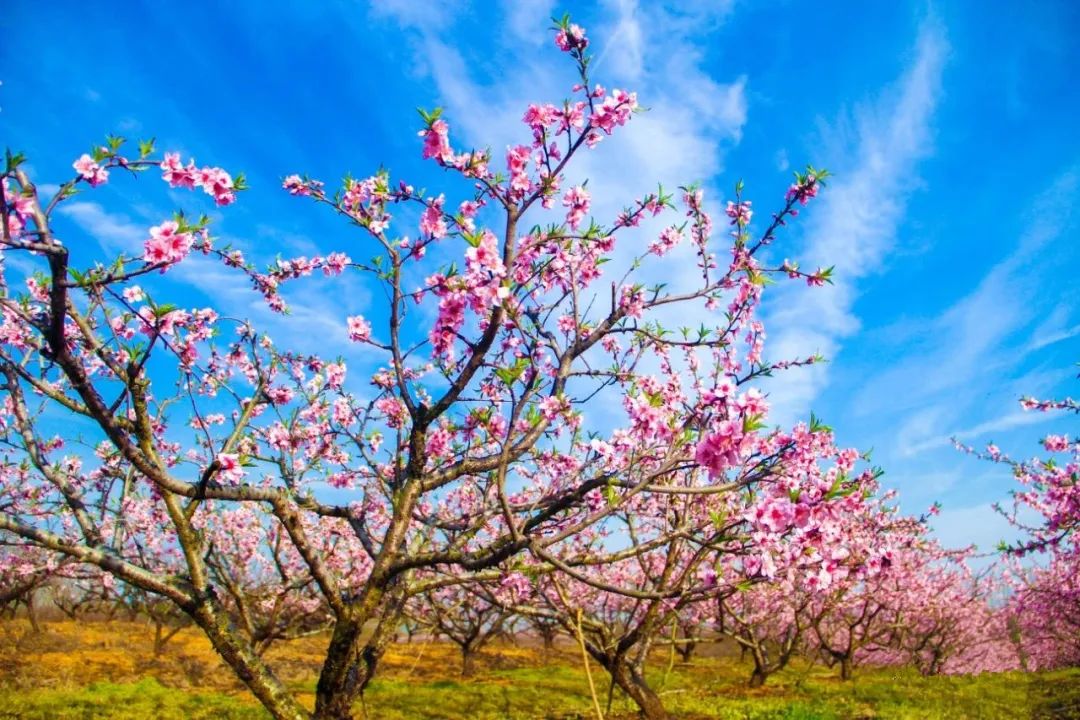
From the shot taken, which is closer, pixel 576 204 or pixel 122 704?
pixel 576 204

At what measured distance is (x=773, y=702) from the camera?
1465cm

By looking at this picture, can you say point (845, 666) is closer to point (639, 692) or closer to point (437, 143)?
point (639, 692)

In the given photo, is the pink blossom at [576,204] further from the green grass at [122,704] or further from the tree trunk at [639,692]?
the green grass at [122,704]

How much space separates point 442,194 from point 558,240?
1392 mm

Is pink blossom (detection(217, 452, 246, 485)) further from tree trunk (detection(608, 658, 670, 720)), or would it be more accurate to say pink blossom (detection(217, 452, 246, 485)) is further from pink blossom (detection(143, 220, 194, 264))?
tree trunk (detection(608, 658, 670, 720))

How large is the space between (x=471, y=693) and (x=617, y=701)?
5.92 m

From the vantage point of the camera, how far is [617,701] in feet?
46.8

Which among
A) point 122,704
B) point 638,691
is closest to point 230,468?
point 638,691

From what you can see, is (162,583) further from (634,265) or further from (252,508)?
(252,508)

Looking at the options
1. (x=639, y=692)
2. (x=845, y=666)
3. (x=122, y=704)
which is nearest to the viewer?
(x=639, y=692)

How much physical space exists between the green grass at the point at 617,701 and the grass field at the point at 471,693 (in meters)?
0.03

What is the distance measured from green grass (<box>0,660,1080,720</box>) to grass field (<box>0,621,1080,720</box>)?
3 centimetres

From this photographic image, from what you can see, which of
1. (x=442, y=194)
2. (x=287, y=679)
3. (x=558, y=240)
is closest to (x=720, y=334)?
(x=558, y=240)

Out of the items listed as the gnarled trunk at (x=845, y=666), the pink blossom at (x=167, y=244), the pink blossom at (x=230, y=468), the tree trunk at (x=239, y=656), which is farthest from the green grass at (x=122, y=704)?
the gnarled trunk at (x=845, y=666)
